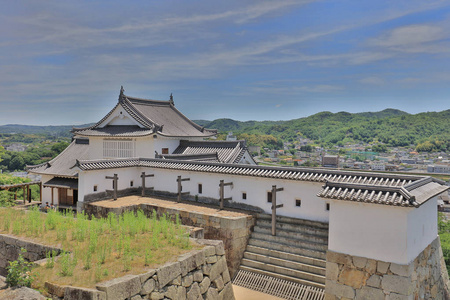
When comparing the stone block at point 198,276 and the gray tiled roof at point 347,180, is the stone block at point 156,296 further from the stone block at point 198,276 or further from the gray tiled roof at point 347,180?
the gray tiled roof at point 347,180

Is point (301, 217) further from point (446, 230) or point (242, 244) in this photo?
point (446, 230)

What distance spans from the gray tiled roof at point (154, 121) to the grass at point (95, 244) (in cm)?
1156

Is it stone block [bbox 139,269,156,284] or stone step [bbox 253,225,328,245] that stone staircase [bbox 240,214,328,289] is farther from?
stone block [bbox 139,269,156,284]

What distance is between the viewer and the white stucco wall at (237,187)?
15008mm

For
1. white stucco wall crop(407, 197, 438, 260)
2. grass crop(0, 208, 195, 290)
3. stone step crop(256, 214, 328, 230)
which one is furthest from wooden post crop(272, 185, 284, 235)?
white stucco wall crop(407, 197, 438, 260)

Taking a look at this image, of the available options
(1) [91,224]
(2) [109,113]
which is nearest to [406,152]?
(2) [109,113]

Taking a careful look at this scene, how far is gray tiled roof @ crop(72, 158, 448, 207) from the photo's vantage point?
34.6 feet

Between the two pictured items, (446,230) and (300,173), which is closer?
(300,173)

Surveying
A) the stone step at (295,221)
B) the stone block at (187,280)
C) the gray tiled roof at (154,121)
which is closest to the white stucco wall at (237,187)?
the stone step at (295,221)

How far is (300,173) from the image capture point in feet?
50.0

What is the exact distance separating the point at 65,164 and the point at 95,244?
52.2 feet

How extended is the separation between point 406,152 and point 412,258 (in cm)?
15177

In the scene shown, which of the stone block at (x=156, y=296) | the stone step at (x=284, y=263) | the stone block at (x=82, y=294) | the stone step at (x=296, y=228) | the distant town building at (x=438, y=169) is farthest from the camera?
the distant town building at (x=438, y=169)

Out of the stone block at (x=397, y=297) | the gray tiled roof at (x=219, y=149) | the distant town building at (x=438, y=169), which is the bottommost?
the distant town building at (x=438, y=169)
